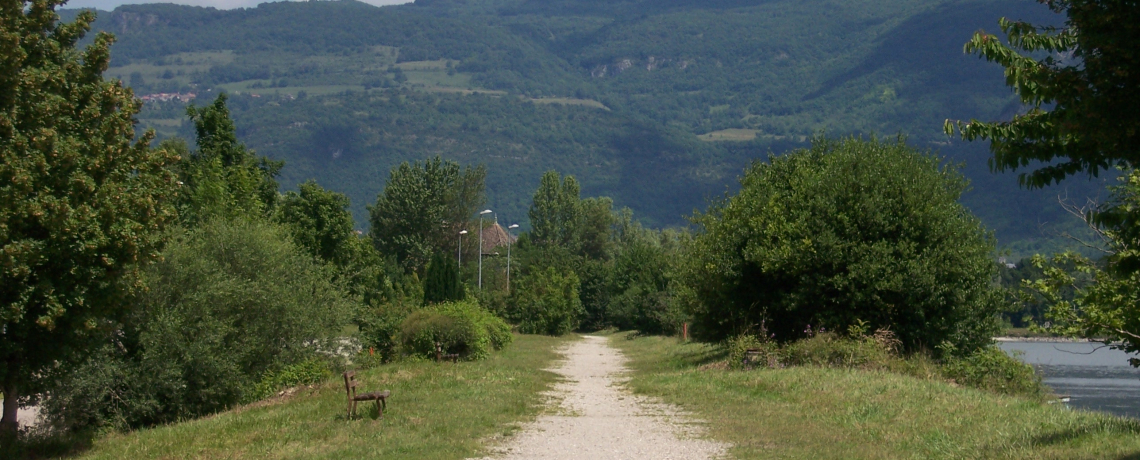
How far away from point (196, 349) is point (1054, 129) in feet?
62.8

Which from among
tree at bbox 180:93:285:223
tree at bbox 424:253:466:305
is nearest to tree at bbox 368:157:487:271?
tree at bbox 424:253:466:305

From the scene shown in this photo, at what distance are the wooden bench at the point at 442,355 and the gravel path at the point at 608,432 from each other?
589 centimetres

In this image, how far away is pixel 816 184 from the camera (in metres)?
25.8

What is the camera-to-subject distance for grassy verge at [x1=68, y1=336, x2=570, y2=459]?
12.9m

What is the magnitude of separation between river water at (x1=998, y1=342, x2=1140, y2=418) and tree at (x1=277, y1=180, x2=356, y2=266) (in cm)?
3131

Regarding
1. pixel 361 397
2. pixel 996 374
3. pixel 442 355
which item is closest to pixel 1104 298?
pixel 996 374

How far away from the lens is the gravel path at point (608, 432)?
12.4 m

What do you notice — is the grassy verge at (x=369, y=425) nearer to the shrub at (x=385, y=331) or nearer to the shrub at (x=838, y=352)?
the shrub at (x=838, y=352)

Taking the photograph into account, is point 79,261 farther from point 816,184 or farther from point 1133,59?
point 816,184

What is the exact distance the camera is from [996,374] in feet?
69.6

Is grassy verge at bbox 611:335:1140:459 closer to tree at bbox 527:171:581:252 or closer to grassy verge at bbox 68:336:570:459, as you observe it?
grassy verge at bbox 68:336:570:459

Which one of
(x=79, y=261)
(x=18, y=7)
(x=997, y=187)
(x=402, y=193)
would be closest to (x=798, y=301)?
(x=79, y=261)

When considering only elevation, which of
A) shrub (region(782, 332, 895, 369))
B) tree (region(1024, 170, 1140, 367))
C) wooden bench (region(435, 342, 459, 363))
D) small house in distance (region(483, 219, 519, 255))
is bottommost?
small house in distance (region(483, 219, 519, 255))

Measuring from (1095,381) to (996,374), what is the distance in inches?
1671
